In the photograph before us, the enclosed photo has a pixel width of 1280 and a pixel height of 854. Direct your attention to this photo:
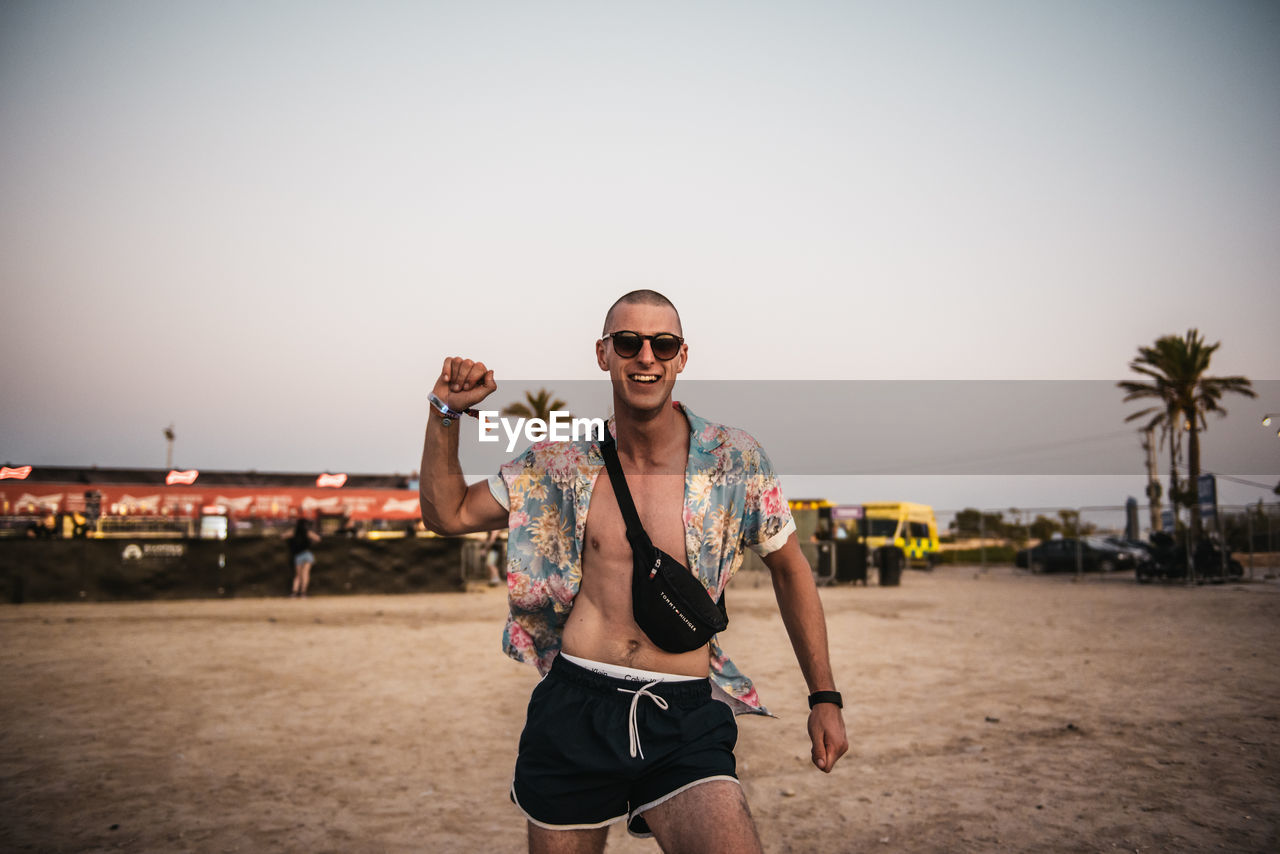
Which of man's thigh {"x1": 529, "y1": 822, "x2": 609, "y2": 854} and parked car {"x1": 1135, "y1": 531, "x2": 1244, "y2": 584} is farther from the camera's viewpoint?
parked car {"x1": 1135, "y1": 531, "x2": 1244, "y2": 584}

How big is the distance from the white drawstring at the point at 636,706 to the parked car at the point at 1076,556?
32.4 meters

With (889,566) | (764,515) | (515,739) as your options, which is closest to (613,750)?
(764,515)

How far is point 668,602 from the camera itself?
2678 millimetres

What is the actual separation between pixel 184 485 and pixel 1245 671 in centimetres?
4475

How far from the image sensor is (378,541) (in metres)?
23.4

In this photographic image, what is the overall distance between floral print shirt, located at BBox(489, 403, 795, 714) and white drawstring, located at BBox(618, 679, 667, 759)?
10.3 inches

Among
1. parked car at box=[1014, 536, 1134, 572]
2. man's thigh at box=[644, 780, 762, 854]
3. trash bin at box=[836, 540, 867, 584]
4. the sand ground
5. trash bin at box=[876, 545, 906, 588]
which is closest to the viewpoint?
man's thigh at box=[644, 780, 762, 854]

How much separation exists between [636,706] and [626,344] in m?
1.11

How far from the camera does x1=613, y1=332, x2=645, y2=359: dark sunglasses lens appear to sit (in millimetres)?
2807

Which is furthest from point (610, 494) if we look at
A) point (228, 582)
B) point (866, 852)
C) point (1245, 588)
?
point (1245, 588)

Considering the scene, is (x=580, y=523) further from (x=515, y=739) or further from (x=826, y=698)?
(x=515, y=739)

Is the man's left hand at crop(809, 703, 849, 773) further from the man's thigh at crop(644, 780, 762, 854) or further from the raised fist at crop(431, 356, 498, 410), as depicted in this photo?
the raised fist at crop(431, 356, 498, 410)

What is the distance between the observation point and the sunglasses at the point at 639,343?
281 centimetres
